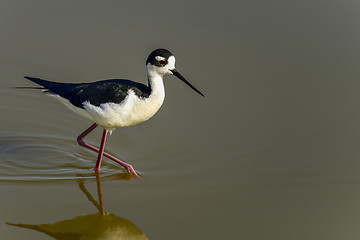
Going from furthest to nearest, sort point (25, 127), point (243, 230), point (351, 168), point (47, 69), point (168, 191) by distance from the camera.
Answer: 1. point (47, 69)
2. point (25, 127)
3. point (351, 168)
4. point (168, 191)
5. point (243, 230)

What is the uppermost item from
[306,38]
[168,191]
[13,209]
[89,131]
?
[306,38]

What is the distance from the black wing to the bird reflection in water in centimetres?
120

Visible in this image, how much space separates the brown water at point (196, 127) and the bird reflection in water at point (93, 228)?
0.02 meters

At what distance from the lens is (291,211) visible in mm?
6152

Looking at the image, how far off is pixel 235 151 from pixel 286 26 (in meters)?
2.92

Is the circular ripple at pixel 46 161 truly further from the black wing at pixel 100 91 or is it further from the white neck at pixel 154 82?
the white neck at pixel 154 82

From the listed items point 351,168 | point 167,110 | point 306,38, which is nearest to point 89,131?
point 167,110

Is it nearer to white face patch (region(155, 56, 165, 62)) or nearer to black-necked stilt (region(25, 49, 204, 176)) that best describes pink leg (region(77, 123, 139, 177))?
black-necked stilt (region(25, 49, 204, 176))

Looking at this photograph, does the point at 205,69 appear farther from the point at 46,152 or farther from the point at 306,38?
the point at 46,152

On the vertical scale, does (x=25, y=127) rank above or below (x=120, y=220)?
above

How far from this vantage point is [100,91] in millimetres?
6660

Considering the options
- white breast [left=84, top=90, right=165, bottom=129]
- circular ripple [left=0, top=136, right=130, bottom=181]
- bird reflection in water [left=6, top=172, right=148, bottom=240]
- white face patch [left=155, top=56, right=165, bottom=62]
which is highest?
white face patch [left=155, top=56, right=165, bottom=62]

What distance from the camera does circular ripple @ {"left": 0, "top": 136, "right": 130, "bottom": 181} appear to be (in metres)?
6.59

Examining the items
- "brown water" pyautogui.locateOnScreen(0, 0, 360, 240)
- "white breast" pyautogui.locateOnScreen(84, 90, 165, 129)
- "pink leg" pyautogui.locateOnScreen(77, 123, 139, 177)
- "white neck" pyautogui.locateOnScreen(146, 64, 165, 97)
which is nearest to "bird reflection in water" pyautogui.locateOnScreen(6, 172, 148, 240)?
"brown water" pyautogui.locateOnScreen(0, 0, 360, 240)
